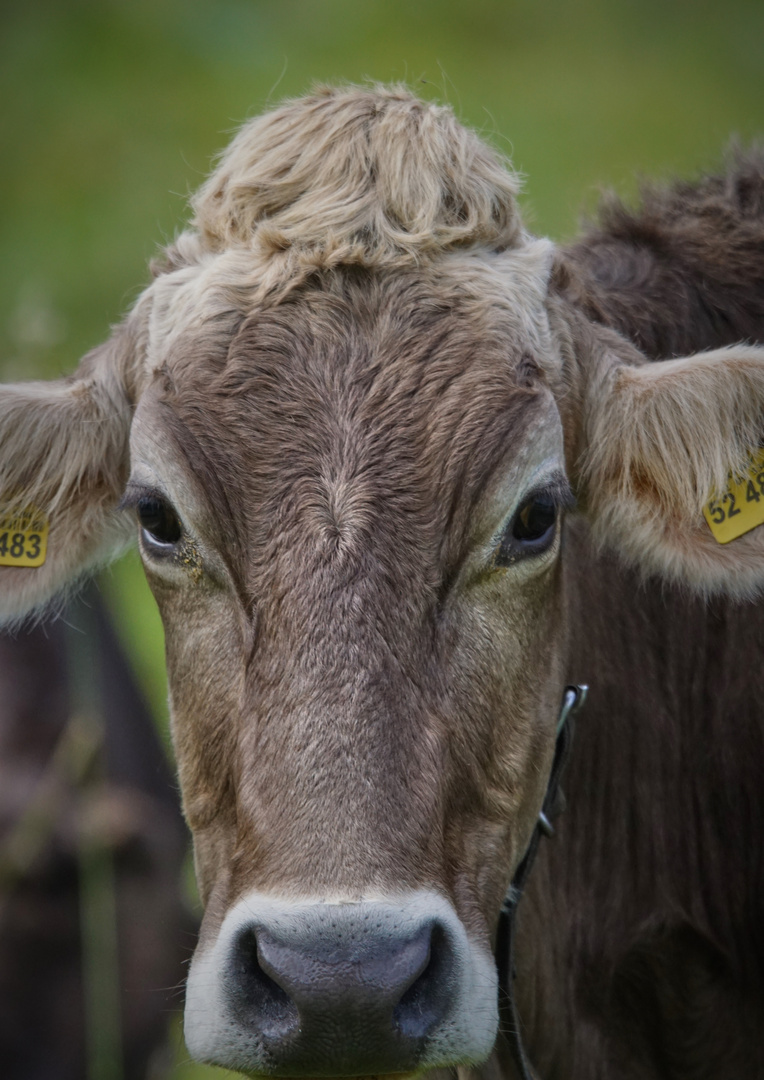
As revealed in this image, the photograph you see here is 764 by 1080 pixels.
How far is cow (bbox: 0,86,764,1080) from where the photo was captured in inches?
111

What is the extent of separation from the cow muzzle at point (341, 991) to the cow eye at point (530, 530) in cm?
88

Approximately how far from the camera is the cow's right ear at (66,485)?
3.79 m

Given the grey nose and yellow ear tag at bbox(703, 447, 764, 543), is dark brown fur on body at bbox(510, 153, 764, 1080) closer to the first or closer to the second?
yellow ear tag at bbox(703, 447, 764, 543)

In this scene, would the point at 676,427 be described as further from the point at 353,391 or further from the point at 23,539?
the point at 23,539

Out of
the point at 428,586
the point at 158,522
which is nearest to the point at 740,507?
the point at 428,586

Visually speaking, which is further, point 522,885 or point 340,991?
point 522,885

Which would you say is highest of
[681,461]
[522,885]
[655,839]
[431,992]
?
[681,461]

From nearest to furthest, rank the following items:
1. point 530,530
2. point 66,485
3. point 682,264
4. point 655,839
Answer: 1. point 530,530
2. point 66,485
3. point 655,839
4. point 682,264

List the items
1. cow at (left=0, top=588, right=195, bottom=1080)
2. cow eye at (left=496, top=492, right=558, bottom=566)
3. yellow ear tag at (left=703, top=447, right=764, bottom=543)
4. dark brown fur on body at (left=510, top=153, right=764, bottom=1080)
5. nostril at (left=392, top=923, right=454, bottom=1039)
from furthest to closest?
cow at (left=0, top=588, right=195, bottom=1080)
dark brown fur on body at (left=510, top=153, right=764, bottom=1080)
yellow ear tag at (left=703, top=447, right=764, bottom=543)
cow eye at (left=496, top=492, right=558, bottom=566)
nostril at (left=392, top=923, right=454, bottom=1039)

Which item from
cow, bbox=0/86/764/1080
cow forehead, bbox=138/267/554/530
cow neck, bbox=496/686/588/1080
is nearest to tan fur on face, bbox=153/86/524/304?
cow, bbox=0/86/764/1080

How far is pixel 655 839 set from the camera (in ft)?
13.6

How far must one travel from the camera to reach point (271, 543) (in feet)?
10.0

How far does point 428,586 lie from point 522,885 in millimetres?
1002

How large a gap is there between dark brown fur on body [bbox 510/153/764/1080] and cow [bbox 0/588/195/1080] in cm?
174
